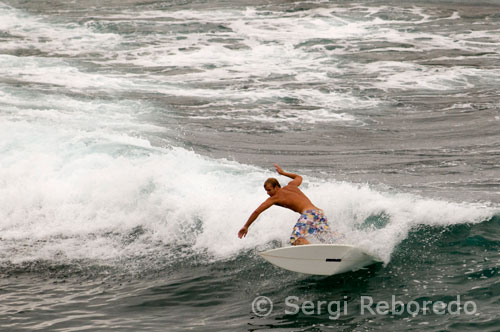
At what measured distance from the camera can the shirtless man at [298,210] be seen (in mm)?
10234

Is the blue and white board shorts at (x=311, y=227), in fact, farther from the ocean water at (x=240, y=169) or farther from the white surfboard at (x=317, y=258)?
the ocean water at (x=240, y=169)

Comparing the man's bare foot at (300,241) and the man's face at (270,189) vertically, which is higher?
the man's face at (270,189)

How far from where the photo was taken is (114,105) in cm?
2027

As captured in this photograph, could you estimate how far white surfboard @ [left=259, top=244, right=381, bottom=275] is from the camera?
9727 mm

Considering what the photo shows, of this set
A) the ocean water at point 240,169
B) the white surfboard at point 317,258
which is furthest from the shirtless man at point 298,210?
the ocean water at point 240,169

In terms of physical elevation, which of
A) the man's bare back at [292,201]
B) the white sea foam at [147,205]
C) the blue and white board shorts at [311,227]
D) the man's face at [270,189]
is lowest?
the white sea foam at [147,205]

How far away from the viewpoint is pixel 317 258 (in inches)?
386

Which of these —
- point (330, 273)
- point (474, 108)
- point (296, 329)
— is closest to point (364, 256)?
point (330, 273)

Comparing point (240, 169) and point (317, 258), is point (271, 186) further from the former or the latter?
point (240, 169)

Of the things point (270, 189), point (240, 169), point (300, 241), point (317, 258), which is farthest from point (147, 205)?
point (317, 258)

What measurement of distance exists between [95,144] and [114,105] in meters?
4.38

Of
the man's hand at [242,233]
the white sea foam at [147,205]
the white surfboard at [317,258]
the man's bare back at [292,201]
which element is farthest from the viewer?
the white sea foam at [147,205]

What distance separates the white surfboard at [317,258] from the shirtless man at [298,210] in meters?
0.35

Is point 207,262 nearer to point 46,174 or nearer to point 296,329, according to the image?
point 296,329
